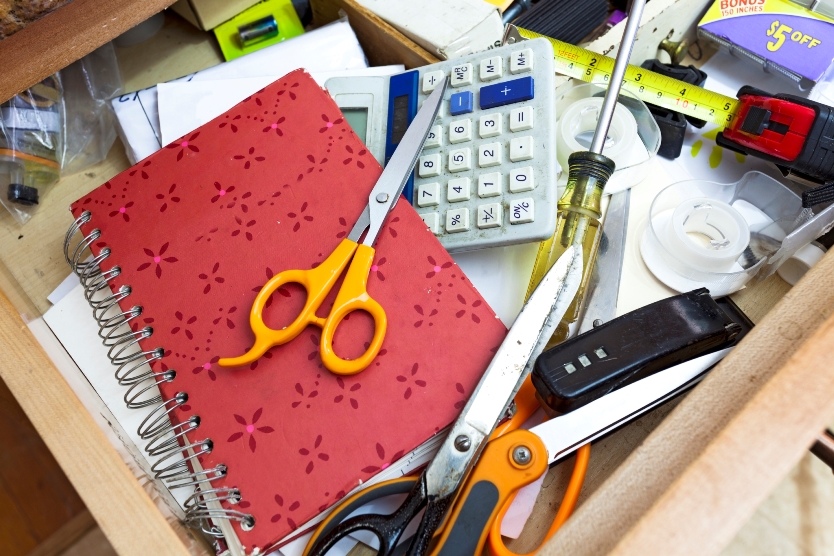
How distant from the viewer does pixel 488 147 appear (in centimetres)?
44

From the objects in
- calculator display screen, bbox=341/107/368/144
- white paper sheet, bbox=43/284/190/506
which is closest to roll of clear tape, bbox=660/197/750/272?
calculator display screen, bbox=341/107/368/144

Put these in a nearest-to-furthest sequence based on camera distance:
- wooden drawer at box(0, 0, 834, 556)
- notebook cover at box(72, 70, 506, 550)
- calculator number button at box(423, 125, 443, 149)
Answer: wooden drawer at box(0, 0, 834, 556), notebook cover at box(72, 70, 506, 550), calculator number button at box(423, 125, 443, 149)

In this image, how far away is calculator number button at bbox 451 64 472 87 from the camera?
1.52 feet

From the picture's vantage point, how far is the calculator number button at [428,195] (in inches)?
17.2

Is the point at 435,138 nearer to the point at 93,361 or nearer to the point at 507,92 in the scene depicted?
the point at 507,92

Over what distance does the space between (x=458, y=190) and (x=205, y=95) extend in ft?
0.82

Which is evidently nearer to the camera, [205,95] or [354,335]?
[354,335]

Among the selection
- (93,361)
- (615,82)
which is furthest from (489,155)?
(93,361)

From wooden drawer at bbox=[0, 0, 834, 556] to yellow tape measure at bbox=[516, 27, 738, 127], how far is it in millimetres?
204

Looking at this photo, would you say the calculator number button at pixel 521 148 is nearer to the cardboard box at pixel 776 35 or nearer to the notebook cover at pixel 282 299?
the notebook cover at pixel 282 299

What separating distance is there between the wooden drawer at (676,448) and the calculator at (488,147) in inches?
5.9

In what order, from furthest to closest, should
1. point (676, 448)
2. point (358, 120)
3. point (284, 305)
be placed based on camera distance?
point (358, 120)
point (284, 305)
point (676, 448)

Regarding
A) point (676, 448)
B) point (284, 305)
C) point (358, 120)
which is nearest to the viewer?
point (676, 448)

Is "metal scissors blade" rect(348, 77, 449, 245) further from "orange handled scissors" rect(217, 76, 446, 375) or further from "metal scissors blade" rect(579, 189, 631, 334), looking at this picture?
"metal scissors blade" rect(579, 189, 631, 334)
